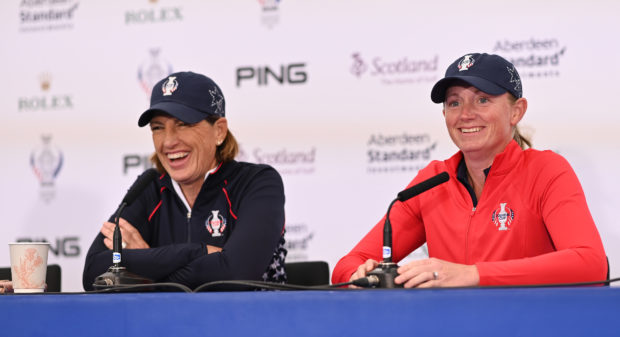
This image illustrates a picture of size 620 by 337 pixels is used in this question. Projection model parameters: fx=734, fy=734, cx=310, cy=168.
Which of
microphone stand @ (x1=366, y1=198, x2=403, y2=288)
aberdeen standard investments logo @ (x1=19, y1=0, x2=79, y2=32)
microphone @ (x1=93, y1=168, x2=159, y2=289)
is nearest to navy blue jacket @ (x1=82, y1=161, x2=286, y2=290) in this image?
microphone @ (x1=93, y1=168, x2=159, y2=289)

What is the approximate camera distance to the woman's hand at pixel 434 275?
1.47 m

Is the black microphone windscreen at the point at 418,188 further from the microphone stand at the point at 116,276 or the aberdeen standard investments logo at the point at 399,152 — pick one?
the aberdeen standard investments logo at the point at 399,152

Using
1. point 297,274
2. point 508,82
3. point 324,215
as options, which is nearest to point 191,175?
point 297,274

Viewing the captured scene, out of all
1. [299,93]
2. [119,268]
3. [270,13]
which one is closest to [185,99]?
[119,268]

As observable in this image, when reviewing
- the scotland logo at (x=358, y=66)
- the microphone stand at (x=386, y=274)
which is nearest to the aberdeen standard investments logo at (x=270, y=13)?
the scotland logo at (x=358, y=66)

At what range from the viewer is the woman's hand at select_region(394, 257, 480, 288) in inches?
58.0

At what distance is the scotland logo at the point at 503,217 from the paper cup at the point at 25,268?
1.17 meters

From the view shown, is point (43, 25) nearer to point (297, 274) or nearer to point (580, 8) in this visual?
point (297, 274)

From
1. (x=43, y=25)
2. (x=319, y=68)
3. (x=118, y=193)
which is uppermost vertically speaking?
(x=43, y=25)

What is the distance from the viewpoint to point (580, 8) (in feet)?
10.4

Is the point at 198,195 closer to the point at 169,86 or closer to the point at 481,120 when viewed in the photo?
the point at 169,86

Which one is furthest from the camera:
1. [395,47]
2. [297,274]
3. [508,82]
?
[395,47]

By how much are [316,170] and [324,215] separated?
22 centimetres

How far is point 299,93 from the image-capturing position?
3496 mm
